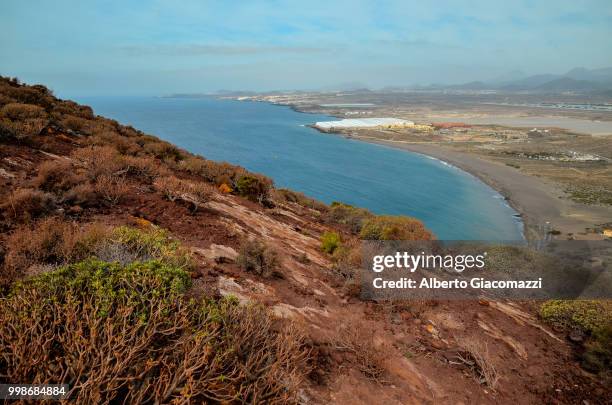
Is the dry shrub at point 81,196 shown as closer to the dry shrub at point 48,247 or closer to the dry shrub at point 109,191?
the dry shrub at point 109,191

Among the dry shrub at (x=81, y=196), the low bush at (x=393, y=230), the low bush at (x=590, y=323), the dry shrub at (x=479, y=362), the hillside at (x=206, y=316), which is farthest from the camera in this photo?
the low bush at (x=393, y=230)

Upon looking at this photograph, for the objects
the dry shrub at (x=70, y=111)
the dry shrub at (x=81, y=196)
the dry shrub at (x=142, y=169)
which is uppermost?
the dry shrub at (x=70, y=111)

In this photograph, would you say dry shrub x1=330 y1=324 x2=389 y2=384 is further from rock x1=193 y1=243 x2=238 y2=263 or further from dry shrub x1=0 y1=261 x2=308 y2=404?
rock x1=193 y1=243 x2=238 y2=263

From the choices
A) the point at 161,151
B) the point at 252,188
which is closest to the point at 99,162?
the point at 252,188

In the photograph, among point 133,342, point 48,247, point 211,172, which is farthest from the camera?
point 211,172

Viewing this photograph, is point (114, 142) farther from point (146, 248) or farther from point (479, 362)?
point (479, 362)

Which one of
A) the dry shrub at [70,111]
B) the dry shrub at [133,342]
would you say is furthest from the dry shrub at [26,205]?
the dry shrub at [70,111]
